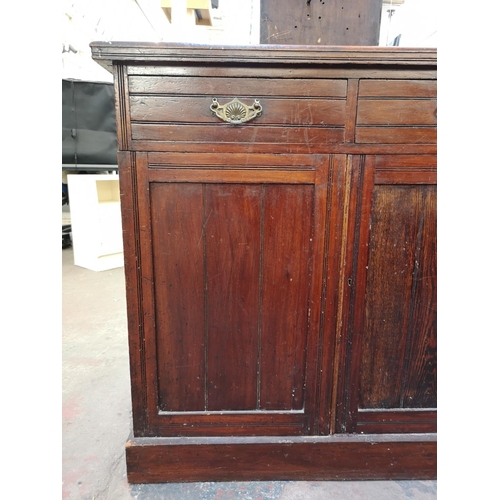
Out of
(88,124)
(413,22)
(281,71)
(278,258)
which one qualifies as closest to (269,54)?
(281,71)

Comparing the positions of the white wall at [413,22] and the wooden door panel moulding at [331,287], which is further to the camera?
the white wall at [413,22]

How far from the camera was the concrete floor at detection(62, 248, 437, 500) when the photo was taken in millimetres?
958

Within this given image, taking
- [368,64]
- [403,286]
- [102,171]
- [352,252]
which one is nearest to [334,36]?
[368,64]

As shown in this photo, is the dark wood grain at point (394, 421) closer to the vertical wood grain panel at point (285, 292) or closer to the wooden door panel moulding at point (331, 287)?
the wooden door panel moulding at point (331, 287)

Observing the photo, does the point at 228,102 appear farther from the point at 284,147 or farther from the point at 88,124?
the point at 88,124

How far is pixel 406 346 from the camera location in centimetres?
96

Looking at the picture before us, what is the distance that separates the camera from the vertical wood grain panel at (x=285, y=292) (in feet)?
2.90

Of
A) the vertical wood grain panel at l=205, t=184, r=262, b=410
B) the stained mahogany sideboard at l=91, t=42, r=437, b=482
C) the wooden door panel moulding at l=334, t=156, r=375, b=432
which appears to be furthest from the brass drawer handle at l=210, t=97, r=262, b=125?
the wooden door panel moulding at l=334, t=156, r=375, b=432

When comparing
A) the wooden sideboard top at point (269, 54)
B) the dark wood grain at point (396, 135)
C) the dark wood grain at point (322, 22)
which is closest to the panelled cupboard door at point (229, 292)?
the dark wood grain at point (396, 135)

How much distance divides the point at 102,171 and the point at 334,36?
278 cm

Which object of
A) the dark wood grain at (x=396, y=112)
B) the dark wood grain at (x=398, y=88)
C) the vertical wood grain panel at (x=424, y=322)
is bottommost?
the vertical wood grain panel at (x=424, y=322)

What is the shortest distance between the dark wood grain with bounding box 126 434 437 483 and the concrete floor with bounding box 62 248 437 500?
1.0 inches

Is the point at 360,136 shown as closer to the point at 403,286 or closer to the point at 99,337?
the point at 403,286

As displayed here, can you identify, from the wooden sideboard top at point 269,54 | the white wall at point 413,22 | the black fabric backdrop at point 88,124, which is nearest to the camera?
the wooden sideboard top at point 269,54
